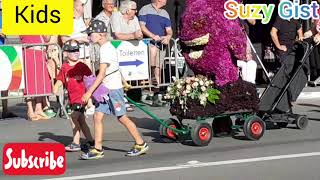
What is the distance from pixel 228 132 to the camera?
959 centimetres

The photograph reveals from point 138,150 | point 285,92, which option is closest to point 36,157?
point 138,150


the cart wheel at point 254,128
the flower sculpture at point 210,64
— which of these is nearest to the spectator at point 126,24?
the flower sculpture at point 210,64

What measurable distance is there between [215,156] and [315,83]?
6935 mm

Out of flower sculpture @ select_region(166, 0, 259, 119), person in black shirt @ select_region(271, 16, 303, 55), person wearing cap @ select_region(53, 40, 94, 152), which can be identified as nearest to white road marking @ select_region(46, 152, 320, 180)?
flower sculpture @ select_region(166, 0, 259, 119)

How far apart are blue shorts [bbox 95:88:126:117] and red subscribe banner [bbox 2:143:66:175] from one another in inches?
142

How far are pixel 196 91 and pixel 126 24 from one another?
3.87 m

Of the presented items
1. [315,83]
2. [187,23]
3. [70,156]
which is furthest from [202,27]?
[315,83]

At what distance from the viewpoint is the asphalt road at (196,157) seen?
286 inches

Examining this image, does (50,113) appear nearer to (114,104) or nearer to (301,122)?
(114,104)

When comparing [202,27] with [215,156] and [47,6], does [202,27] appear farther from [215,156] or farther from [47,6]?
[47,6]

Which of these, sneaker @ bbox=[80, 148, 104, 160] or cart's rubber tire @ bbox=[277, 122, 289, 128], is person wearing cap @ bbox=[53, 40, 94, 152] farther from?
cart's rubber tire @ bbox=[277, 122, 289, 128]

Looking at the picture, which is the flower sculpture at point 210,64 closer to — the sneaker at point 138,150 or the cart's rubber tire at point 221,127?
Answer: the cart's rubber tire at point 221,127

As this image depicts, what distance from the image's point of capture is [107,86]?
8055 mm

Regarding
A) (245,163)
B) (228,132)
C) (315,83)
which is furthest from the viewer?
(315,83)
